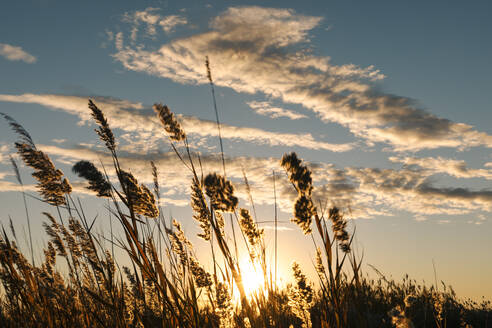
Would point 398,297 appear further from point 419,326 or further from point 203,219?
point 203,219

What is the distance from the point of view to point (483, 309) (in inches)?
290

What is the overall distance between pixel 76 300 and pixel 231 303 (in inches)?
103

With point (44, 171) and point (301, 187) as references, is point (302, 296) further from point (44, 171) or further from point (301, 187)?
point (44, 171)

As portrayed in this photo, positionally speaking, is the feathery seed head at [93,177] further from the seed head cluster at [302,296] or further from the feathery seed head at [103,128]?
the seed head cluster at [302,296]

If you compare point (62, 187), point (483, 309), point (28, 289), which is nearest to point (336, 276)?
point (62, 187)

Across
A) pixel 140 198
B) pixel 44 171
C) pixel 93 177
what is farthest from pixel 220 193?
pixel 44 171

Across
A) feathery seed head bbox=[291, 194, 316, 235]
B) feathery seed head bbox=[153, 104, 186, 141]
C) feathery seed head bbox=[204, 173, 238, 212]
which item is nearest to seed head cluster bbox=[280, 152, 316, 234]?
feathery seed head bbox=[291, 194, 316, 235]

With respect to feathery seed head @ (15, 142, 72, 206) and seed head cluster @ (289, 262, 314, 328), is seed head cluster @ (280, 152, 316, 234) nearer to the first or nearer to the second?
seed head cluster @ (289, 262, 314, 328)

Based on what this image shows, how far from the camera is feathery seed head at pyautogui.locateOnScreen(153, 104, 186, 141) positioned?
266 cm

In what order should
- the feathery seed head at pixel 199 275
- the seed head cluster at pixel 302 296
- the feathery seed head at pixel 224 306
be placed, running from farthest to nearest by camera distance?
the feathery seed head at pixel 199 275 → the feathery seed head at pixel 224 306 → the seed head cluster at pixel 302 296

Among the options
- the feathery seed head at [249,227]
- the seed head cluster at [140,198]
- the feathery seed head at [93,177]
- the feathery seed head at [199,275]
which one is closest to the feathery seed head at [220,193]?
the feathery seed head at [249,227]

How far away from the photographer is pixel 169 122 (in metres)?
2.67

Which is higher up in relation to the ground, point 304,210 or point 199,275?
point 304,210

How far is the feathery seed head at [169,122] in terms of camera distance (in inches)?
105
